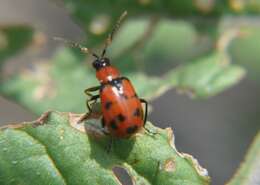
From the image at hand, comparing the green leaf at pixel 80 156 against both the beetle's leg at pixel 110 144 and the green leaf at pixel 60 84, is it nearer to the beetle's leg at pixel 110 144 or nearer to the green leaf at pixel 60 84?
the beetle's leg at pixel 110 144

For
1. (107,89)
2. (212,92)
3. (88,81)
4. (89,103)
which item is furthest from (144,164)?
(88,81)

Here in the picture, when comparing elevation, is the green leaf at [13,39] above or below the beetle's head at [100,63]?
above

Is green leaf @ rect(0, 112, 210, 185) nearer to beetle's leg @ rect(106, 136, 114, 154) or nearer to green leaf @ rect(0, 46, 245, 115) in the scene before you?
beetle's leg @ rect(106, 136, 114, 154)

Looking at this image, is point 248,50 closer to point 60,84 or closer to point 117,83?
point 60,84

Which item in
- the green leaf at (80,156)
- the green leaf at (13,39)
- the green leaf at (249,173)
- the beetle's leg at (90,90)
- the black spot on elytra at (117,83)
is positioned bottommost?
the green leaf at (249,173)

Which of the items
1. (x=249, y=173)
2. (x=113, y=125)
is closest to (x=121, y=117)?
(x=113, y=125)

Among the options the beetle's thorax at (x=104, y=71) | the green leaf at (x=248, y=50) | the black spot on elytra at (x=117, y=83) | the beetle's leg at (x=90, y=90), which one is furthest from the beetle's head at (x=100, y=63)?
the green leaf at (x=248, y=50)

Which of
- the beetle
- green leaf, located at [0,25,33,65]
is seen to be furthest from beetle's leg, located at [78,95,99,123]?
green leaf, located at [0,25,33,65]

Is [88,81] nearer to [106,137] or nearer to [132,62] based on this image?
[132,62]
